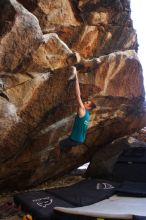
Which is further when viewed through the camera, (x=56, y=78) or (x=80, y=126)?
(x=80, y=126)

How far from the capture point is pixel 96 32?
8.29 meters

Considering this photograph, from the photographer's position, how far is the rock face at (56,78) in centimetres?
659

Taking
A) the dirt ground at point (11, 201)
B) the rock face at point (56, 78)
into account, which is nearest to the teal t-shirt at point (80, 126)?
the rock face at point (56, 78)

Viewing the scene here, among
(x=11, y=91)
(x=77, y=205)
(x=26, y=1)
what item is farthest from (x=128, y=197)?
(x=26, y=1)

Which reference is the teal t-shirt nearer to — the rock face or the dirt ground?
the rock face

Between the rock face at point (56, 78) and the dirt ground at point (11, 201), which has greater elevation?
the rock face at point (56, 78)

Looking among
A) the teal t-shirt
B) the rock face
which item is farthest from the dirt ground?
the teal t-shirt

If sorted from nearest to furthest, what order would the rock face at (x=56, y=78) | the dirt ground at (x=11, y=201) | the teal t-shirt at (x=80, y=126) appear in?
1. the rock face at (x=56, y=78)
2. the dirt ground at (x=11, y=201)
3. the teal t-shirt at (x=80, y=126)

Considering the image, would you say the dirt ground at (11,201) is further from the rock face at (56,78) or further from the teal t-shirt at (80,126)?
the teal t-shirt at (80,126)

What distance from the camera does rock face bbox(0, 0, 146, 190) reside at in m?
6.59

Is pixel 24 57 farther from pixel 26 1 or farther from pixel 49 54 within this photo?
pixel 26 1

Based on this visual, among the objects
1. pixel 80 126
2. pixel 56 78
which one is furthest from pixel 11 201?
pixel 56 78

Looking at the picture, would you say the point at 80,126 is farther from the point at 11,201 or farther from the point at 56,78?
the point at 11,201

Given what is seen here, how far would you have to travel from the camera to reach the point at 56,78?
287 inches
